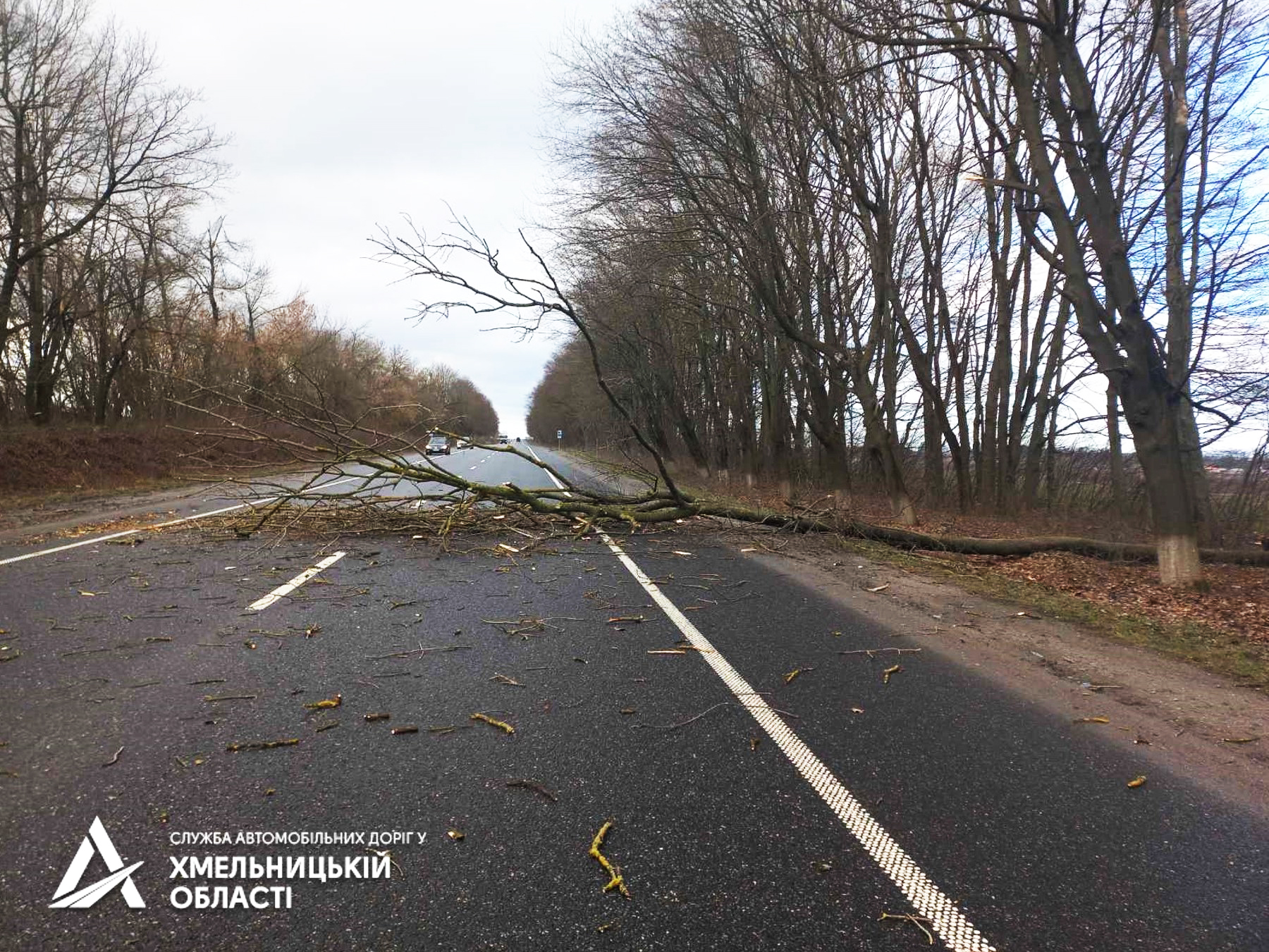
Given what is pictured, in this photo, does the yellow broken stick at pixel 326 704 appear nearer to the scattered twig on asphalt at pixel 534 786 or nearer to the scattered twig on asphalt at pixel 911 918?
the scattered twig on asphalt at pixel 534 786

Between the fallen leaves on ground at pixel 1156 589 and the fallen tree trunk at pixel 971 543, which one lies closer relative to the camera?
the fallen leaves on ground at pixel 1156 589

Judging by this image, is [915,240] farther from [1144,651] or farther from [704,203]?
[1144,651]

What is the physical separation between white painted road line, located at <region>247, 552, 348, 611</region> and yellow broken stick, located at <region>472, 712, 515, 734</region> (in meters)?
3.05

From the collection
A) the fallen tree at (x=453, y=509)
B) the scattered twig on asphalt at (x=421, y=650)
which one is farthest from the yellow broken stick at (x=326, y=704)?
the fallen tree at (x=453, y=509)

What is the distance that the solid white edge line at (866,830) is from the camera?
2158 millimetres

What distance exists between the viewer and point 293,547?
28.5 feet

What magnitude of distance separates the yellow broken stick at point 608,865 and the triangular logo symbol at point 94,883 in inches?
59.2

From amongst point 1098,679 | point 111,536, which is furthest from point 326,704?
point 111,536

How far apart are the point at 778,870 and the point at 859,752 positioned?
1.10 m

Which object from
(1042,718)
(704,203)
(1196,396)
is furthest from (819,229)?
(1042,718)

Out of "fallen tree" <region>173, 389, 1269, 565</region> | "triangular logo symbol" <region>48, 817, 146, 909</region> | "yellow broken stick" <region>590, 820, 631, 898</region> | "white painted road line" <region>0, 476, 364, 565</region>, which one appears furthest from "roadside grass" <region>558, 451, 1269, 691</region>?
"white painted road line" <region>0, 476, 364, 565</region>

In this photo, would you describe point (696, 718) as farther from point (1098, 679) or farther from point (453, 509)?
point (453, 509)

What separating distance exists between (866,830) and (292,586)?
5840 mm

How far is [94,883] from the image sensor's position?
2287 millimetres
